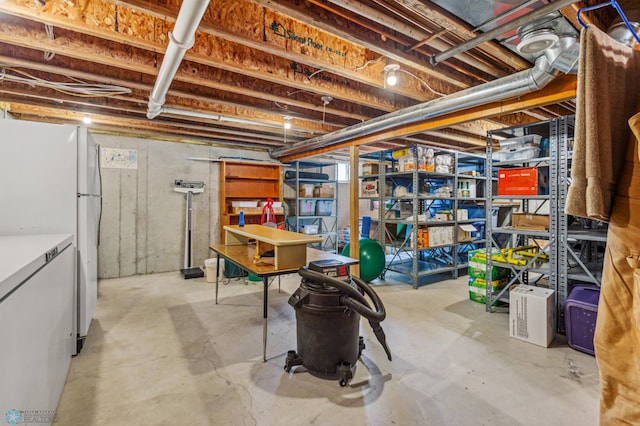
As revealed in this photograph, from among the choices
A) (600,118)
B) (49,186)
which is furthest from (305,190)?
(600,118)

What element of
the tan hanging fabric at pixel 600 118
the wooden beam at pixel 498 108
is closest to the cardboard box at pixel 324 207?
the wooden beam at pixel 498 108

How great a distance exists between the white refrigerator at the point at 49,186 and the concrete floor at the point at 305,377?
672mm

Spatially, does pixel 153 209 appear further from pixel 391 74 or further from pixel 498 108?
pixel 498 108

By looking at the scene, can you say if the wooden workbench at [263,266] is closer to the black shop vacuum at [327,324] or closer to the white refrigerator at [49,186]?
the black shop vacuum at [327,324]

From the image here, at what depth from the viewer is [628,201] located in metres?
0.74

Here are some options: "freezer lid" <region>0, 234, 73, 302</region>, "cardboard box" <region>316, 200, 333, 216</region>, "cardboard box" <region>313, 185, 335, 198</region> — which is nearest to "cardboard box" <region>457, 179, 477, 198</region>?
"cardboard box" <region>313, 185, 335, 198</region>

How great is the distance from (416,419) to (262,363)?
126 cm

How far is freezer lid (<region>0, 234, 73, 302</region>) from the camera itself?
1.11 meters

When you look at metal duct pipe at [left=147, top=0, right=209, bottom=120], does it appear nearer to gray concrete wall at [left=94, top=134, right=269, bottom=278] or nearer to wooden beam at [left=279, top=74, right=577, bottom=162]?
wooden beam at [left=279, top=74, right=577, bottom=162]

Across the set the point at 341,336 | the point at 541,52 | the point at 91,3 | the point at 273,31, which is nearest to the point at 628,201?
the point at 341,336

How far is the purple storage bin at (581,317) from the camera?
2643 millimetres

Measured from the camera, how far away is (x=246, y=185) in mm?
6332

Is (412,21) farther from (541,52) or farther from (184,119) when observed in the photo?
(184,119)

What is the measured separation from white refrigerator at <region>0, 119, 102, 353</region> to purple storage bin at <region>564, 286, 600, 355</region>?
438 cm
